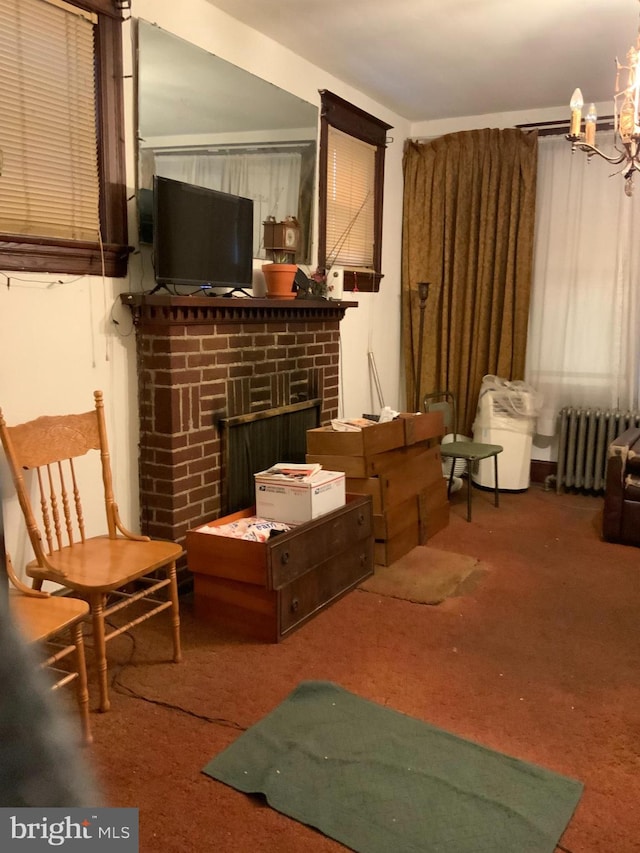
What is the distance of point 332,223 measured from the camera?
4352 mm

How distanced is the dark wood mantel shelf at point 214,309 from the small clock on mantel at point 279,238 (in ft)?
0.91

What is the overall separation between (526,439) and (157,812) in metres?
3.60

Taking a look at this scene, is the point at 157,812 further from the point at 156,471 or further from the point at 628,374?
the point at 628,374

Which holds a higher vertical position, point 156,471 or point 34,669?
point 34,669

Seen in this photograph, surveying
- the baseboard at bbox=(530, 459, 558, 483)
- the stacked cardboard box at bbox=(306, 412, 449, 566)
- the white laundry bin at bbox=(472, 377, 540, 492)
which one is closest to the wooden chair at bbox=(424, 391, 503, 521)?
the white laundry bin at bbox=(472, 377, 540, 492)

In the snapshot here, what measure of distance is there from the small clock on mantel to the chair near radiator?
2060mm

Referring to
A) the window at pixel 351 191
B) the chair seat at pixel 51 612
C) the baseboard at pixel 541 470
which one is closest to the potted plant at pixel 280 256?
the window at pixel 351 191

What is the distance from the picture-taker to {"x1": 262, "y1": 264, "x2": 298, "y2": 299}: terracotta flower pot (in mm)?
3467

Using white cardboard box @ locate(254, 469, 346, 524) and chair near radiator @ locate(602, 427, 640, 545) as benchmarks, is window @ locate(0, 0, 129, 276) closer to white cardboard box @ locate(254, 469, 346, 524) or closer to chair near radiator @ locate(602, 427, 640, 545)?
white cardboard box @ locate(254, 469, 346, 524)

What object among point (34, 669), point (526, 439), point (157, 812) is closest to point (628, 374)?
point (526, 439)

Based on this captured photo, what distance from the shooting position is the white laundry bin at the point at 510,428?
4.75 meters

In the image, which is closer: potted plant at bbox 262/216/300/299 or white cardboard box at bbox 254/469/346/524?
white cardboard box at bbox 254/469/346/524

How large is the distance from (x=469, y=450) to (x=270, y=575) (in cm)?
204

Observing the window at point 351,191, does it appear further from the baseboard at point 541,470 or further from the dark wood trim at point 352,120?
the baseboard at point 541,470
